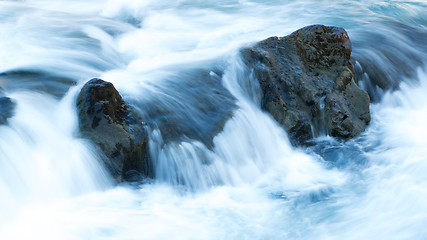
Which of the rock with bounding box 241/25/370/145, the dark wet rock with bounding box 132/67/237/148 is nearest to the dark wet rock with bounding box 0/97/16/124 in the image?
the dark wet rock with bounding box 132/67/237/148

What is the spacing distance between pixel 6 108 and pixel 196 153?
2.02 m

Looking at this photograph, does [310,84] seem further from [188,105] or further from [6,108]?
[6,108]

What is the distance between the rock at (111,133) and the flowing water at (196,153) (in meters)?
0.11

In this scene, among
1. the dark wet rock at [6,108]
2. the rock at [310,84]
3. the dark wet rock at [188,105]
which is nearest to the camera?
the dark wet rock at [6,108]

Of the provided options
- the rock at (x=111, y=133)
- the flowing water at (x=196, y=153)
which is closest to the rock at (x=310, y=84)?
the flowing water at (x=196, y=153)

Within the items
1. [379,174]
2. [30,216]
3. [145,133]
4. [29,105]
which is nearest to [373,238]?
[379,174]

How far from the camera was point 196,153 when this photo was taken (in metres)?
5.25

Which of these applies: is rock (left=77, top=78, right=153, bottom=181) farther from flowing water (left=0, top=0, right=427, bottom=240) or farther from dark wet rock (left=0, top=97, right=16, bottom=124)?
dark wet rock (left=0, top=97, right=16, bottom=124)

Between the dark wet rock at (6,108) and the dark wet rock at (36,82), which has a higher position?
the dark wet rock at (36,82)

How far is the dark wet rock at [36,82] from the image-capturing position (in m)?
5.41

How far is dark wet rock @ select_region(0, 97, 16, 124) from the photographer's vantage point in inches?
184

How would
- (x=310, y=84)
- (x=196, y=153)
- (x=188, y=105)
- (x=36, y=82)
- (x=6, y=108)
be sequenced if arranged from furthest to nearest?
(x=310, y=84), (x=188, y=105), (x=36, y=82), (x=196, y=153), (x=6, y=108)

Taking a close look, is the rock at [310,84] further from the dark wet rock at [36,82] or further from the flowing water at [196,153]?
the dark wet rock at [36,82]

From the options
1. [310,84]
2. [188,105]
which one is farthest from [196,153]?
[310,84]
